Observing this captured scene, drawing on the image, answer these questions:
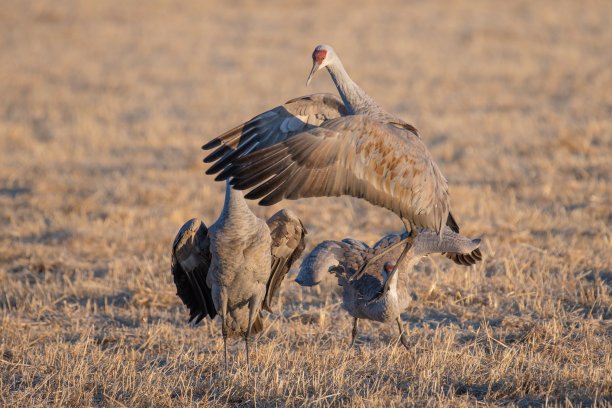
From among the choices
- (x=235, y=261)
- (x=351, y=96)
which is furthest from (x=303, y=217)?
(x=351, y=96)

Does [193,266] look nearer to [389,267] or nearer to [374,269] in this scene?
[374,269]

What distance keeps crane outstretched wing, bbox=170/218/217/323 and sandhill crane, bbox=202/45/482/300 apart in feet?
2.04

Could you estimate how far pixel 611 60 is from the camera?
16828 mm

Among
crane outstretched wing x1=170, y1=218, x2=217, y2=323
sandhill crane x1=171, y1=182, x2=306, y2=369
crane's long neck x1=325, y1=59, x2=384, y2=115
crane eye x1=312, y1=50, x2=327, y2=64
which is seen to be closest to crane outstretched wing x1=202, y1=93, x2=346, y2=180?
crane's long neck x1=325, y1=59, x2=384, y2=115

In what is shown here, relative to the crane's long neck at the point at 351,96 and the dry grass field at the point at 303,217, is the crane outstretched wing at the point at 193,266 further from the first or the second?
the crane's long neck at the point at 351,96

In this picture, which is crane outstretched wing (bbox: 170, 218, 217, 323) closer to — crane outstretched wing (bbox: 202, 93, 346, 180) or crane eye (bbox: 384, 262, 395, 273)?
crane outstretched wing (bbox: 202, 93, 346, 180)

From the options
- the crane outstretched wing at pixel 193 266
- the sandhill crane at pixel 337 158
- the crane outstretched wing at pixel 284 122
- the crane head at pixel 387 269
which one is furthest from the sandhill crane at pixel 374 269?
the crane outstretched wing at pixel 284 122

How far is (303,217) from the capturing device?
870 centimetres

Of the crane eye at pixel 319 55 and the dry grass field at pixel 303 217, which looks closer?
the dry grass field at pixel 303 217

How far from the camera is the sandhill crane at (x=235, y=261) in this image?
516 cm

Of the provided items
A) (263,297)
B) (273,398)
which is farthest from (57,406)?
(263,297)

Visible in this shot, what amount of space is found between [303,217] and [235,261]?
3.52 m

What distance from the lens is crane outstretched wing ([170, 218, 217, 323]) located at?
5.31 m

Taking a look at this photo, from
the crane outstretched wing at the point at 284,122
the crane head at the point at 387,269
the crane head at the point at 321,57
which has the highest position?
the crane head at the point at 321,57
